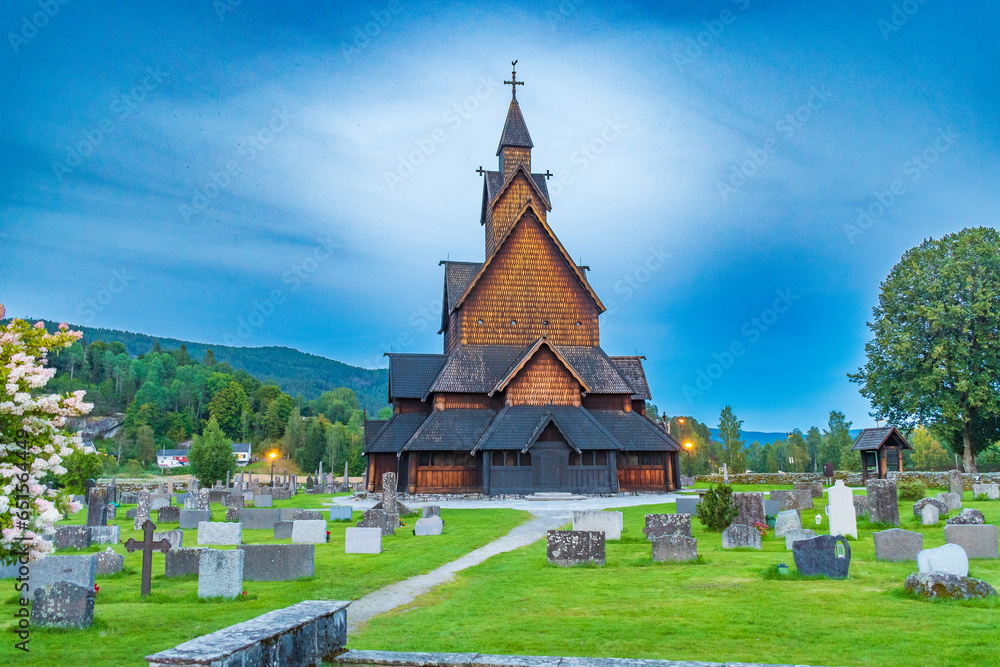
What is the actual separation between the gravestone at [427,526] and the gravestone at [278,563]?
720cm

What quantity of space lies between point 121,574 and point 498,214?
1299 inches

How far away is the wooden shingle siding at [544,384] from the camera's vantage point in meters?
36.3

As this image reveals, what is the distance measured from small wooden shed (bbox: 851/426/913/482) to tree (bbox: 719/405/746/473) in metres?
19.6

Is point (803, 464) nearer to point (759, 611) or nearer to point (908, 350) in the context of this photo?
point (908, 350)

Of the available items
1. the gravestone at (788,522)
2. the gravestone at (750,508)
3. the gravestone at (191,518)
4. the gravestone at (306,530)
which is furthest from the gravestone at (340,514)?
the gravestone at (788,522)

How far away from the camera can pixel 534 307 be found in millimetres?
41031

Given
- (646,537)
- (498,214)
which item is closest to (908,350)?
(498,214)

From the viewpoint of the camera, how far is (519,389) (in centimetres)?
3638

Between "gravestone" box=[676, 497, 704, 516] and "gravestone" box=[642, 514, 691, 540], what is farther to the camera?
"gravestone" box=[676, 497, 704, 516]

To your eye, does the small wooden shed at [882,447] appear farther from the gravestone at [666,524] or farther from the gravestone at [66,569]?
the gravestone at [66,569]

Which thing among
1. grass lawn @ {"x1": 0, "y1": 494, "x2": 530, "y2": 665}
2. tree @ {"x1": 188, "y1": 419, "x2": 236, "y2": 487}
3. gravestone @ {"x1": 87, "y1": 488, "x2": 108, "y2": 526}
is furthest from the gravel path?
tree @ {"x1": 188, "y1": 419, "x2": 236, "y2": 487}

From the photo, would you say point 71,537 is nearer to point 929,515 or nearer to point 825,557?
point 825,557

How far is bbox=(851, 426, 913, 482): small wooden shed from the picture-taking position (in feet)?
121

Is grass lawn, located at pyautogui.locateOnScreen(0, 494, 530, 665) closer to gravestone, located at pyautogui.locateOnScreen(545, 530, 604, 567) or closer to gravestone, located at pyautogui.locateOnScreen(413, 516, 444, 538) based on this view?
gravestone, located at pyautogui.locateOnScreen(413, 516, 444, 538)
